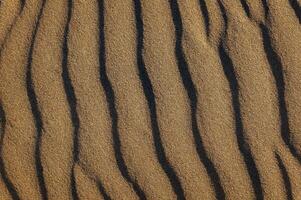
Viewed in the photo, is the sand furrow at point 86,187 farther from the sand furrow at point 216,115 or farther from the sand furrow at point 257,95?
the sand furrow at point 257,95

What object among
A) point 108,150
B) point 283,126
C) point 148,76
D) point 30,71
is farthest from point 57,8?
point 283,126

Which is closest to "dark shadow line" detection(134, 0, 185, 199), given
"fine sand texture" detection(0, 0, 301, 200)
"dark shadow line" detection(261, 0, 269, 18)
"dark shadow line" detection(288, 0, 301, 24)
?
"fine sand texture" detection(0, 0, 301, 200)

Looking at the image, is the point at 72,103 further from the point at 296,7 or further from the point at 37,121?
the point at 296,7

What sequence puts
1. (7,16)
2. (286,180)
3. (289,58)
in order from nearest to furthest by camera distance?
1. (286,180)
2. (289,58)
3. (7,16)

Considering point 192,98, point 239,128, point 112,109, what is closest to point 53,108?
point 112,109

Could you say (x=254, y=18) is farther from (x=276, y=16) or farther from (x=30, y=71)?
(x=30, y=71)

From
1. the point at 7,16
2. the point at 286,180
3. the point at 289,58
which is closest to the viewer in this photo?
the point at 286,180

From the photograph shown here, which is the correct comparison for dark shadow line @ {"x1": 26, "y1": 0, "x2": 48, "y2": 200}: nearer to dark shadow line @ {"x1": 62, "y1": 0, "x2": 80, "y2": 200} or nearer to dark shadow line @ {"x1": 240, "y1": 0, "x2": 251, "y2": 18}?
dark shadow line @ {"x1": 62, "y1": 0, "x2": 80, "y2": 200}
